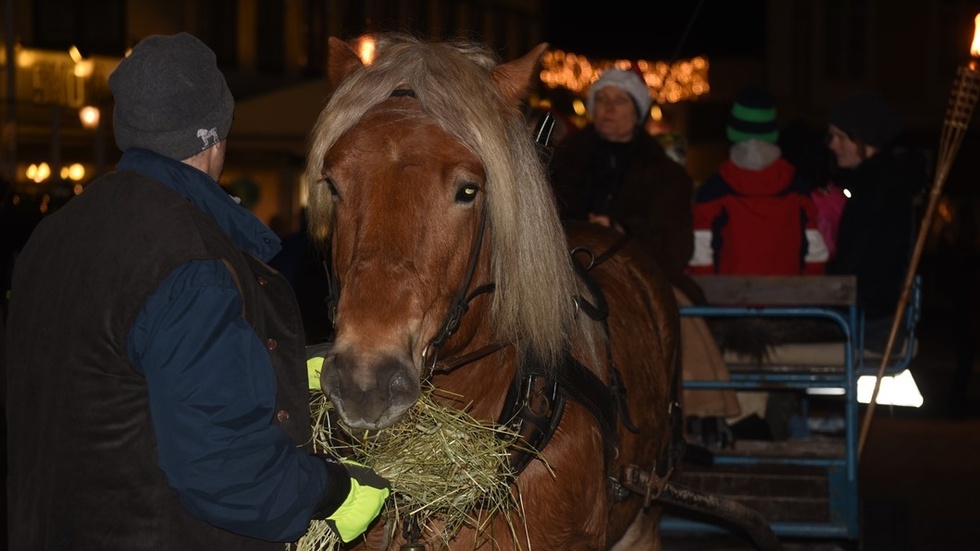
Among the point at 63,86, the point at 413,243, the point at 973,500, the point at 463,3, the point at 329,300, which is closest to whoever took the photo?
the point at 413,243

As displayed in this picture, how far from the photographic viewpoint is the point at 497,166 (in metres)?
2.86

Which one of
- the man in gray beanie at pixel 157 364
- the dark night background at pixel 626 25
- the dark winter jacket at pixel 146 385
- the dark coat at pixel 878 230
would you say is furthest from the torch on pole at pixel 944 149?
the dark night background at pixel 626 25

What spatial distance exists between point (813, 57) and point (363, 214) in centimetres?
2744

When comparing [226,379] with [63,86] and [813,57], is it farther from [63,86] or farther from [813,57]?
[813,57]

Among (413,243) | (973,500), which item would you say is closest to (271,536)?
(413,243)

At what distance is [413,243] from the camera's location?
103 inches

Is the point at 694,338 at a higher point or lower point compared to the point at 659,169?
lower

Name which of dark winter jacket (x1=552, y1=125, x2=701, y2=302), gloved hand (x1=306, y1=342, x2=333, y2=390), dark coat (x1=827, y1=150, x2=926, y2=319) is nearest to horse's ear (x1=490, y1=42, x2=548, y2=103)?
gloved hand (x1=306, y1=342, x2=333, y2=390)

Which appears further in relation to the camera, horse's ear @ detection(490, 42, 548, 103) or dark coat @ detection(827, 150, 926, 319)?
dark coat @ detection(827, 150, 926, 319)

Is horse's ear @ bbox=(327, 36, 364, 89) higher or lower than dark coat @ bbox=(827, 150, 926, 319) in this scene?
higher

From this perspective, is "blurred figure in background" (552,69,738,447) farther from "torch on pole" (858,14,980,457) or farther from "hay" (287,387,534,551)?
"hay" (287,387,534,551)

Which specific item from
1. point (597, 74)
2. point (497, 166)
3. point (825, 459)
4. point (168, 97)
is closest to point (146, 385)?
point (168, 97)

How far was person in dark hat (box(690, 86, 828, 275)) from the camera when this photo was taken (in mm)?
6012

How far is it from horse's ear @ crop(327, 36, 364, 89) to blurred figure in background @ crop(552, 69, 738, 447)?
2.13 meters
